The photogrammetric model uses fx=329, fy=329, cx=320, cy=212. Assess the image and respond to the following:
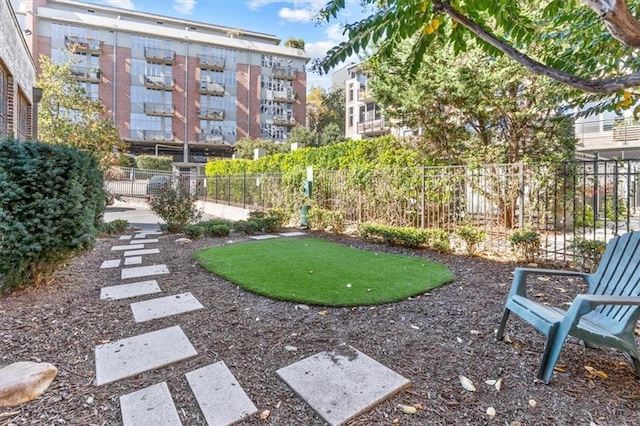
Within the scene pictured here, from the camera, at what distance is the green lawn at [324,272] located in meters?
3.87

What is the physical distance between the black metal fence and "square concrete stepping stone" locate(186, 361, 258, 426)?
5.66m

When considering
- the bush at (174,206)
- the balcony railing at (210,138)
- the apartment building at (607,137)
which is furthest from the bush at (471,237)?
the balcony railing at (210,138)

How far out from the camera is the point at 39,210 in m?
3.45

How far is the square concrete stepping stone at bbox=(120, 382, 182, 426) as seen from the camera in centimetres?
181

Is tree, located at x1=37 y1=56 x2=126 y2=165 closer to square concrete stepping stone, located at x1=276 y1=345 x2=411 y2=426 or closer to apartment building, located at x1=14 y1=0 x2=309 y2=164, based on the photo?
square concrete stepping stone, located at x1=276 y1=345 x2=411 y2=426

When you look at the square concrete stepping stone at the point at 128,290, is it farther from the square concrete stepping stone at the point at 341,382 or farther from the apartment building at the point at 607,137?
the apartment building at the point at 607,137

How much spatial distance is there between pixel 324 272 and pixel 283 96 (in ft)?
126

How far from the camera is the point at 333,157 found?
11.1m

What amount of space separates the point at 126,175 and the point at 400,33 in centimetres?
2311

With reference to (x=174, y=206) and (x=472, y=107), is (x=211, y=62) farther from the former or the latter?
(x=472, y=107)

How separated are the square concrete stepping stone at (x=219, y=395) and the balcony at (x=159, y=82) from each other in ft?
128

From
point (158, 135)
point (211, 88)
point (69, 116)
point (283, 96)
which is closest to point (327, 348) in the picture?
point (69, 116)

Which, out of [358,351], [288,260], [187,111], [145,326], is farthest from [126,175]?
[358,351]

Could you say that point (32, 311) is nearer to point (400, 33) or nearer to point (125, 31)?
point (400, 33)
